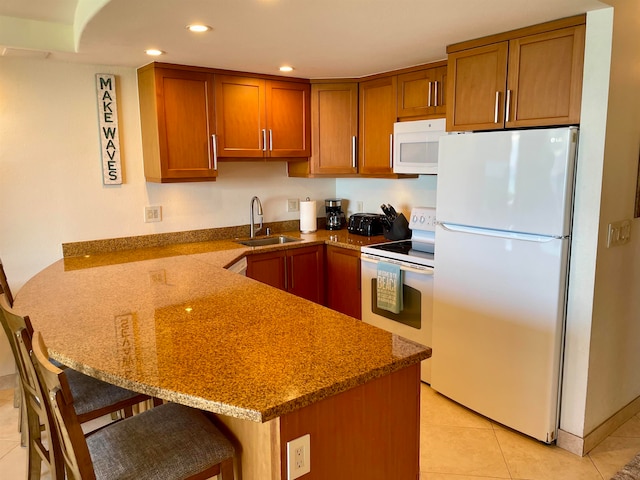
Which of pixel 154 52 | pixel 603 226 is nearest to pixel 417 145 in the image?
pixel 603 226

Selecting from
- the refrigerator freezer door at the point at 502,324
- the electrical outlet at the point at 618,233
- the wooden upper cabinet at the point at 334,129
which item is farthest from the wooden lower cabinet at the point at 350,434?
the wooden upper cabinet at the point at 334,129

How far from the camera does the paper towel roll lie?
419cm

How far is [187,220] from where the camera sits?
3.78 meters

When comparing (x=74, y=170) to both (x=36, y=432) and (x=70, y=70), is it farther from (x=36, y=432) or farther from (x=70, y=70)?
(x=36, y=432)

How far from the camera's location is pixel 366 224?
3994 mm

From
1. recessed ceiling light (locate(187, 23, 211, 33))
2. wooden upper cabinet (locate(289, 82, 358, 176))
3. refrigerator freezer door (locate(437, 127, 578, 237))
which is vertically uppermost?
recessed ceiling light (locate(187, 23, 211, 33))

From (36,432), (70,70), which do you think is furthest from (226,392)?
(70,70)

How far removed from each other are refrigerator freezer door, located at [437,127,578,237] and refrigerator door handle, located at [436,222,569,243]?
26 mm

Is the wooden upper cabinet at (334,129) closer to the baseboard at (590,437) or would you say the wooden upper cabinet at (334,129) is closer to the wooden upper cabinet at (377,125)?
the wooden upper cabinet at (377,125)

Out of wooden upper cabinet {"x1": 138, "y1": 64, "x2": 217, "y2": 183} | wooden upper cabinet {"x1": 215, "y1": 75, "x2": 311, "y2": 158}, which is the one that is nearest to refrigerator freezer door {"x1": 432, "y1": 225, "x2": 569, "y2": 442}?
wooden upper cabinet {"x1": 215, "y1": 75, "x2": 311, "y2": 158}

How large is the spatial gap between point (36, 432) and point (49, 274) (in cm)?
105

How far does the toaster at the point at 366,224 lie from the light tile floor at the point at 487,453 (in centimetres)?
158

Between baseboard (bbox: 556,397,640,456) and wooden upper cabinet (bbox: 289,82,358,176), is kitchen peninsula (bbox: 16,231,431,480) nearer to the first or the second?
baseboard (bbox: 556,397,640,456)

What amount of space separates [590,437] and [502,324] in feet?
2.32
